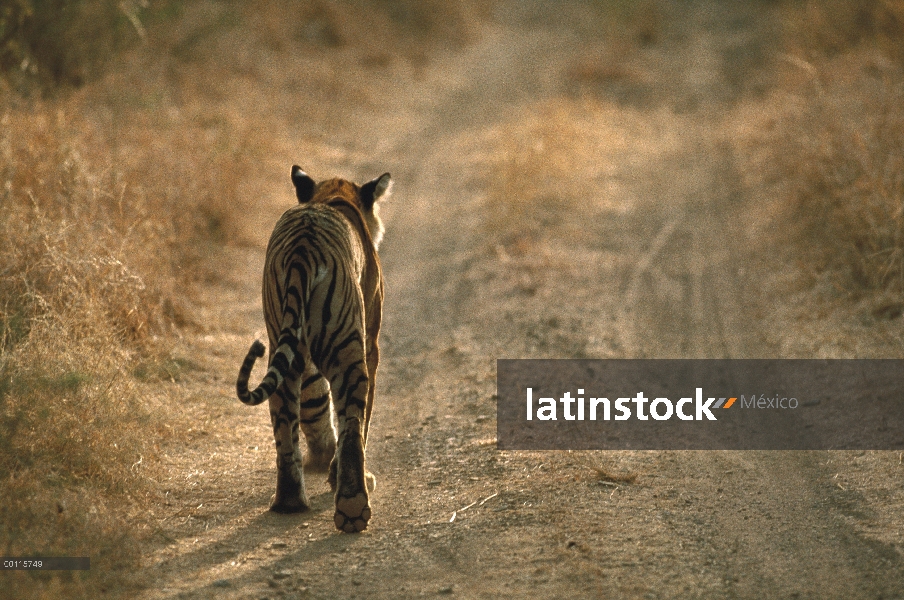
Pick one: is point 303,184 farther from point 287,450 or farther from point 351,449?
point 351,449

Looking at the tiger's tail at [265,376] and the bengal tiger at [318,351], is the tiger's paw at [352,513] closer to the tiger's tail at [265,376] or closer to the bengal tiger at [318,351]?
the bengal tiger at [318,351]

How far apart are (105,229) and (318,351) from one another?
3.42 meters

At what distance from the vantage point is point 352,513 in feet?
18.0

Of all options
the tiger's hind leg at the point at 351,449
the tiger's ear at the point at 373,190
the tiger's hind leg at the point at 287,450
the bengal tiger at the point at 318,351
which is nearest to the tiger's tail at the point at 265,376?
the bengal tiger at the point at 318,351

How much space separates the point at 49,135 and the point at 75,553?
19.3 feet

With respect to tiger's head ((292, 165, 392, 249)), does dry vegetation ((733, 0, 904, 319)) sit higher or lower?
higher

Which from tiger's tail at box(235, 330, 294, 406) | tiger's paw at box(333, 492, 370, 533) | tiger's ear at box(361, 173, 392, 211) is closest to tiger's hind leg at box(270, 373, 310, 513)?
tiger's tail at box(235, 330, 294, 406)

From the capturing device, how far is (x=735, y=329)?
955cm

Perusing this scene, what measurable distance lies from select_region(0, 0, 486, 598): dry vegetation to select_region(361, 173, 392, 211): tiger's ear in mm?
1962

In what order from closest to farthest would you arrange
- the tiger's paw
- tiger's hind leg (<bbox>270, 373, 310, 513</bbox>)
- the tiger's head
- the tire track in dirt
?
the tire track in dirt, the tiger's paw, tiger's hind leg (<bbox>270, 373, 310, 513</bbox>), the tiger's head

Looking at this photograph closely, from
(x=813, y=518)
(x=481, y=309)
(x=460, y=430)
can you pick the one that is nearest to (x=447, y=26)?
(x=481, y=309)

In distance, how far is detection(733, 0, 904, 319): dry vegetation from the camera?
9219 millimetres

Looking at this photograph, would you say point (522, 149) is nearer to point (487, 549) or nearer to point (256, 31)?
point (256, 31)

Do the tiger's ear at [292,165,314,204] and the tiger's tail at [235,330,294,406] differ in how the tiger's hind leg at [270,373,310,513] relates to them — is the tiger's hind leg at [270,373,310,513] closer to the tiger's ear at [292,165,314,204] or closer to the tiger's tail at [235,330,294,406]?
the tiger's tail at [235,330,294,406]
